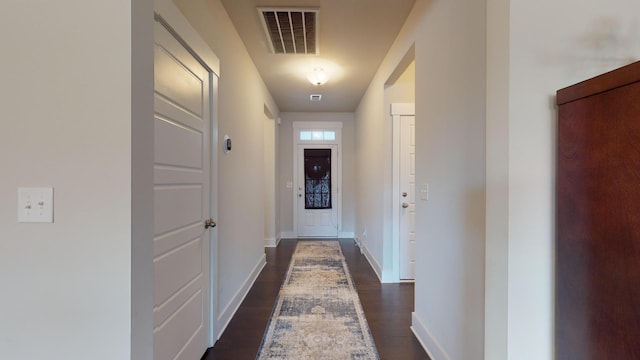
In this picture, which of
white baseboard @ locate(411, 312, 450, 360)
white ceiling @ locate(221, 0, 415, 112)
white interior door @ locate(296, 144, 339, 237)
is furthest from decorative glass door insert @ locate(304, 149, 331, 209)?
white baseboard @ locate(411, 312, 450, 360)

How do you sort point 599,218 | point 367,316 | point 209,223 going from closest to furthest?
point 599,218 < point 209,223 < point 367,316

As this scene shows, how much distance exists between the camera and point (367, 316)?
8.57ft

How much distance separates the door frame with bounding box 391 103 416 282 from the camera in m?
3.46

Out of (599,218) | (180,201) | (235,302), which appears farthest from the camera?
(235,302)

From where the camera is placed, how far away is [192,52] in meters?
1.78

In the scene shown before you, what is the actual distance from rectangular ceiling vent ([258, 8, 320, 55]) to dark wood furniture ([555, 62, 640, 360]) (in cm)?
202

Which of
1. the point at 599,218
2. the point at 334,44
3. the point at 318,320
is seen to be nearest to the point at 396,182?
the point at 334,44

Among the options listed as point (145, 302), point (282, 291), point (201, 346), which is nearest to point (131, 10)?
point (145, 302)

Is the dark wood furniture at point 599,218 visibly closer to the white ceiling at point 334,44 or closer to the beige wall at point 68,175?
the beige wall at point 68,175

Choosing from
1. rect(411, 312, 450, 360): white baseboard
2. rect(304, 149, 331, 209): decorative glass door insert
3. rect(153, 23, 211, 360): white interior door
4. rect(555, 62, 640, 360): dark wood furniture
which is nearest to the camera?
rect(555, 62, 640, 360): dark wood furniture

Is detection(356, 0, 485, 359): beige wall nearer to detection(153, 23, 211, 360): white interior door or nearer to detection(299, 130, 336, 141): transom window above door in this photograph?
detection(153, 23, 211, 360): white interior door

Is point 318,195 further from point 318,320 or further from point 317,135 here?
point 318,320

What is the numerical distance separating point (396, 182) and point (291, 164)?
3.01 m

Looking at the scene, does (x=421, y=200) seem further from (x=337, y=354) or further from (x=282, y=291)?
(x=282, y=291)
